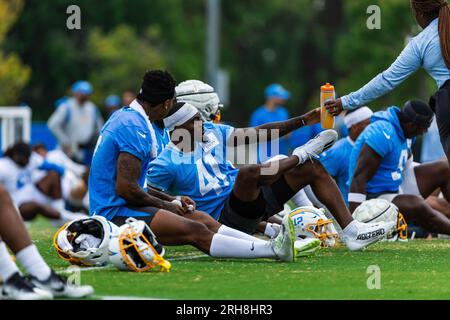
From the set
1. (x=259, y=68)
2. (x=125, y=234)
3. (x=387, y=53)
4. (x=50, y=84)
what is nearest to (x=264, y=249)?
(x=125, y=234)

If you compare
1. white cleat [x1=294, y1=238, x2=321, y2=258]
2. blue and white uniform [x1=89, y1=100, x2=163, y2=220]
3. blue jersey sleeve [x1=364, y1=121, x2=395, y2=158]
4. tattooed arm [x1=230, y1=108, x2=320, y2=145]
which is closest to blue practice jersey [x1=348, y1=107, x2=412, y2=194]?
blue jersey sleeve [x1=364, y1=121, x2=395, y2=158]

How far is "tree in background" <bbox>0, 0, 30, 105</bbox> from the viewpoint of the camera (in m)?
34.8

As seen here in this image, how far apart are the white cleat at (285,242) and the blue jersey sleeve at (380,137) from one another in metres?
2.92

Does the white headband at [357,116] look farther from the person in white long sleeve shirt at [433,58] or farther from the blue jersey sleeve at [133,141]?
the blue jersey sleeve at [133,141]

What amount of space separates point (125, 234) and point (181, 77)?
34263 millimetres

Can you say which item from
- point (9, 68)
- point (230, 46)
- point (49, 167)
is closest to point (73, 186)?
point (49, 167)

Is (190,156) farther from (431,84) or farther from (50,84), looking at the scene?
(50,84)

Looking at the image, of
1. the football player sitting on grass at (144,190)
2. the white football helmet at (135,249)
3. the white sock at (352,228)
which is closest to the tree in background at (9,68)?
the white sock at (352,228)

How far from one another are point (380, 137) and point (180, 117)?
2.74 meters

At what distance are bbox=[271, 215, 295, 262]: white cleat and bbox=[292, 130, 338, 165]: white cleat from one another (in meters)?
1.00

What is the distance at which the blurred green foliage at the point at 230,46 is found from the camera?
3497 cm

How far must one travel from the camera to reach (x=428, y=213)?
12039 millimetres

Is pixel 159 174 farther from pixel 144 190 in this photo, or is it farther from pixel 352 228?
pixel 352 228

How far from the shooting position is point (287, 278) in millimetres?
8180
